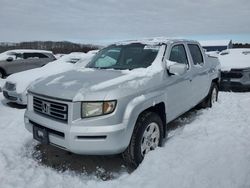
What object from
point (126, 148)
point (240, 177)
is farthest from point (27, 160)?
point (240, 177)

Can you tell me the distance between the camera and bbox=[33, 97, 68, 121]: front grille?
333 cm

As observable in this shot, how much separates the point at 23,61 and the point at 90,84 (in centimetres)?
1120

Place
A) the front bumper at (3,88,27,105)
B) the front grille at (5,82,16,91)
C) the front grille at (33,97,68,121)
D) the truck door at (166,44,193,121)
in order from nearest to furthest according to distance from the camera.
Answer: the front grille at (33,97,68,121), the truck door at (166,44,193,121), the front bumper at (3,88,27,105), the front grille at (5,82,16,91)

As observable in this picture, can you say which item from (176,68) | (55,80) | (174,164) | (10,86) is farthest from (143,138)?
(10,86)

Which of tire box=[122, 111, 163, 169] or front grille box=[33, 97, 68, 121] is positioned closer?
front grille box=[33, 97, 68, 121]

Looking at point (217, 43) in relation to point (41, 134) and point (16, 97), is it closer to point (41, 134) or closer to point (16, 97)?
point (16, 97)

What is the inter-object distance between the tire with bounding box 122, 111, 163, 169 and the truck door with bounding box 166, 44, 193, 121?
0.47m

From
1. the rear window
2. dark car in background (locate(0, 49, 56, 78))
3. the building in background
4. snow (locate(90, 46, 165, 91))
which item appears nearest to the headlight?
snow (locate(90, 46, 165, 91))

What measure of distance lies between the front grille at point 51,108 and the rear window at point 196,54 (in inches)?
124

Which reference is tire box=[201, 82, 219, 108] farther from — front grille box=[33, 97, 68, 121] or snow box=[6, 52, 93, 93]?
front grille box=[33, 97, 68, 121]

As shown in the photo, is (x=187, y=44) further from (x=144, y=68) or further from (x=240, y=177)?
(x=240, y=177)

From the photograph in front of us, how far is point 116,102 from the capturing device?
326 centimetres

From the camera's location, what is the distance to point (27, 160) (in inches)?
157

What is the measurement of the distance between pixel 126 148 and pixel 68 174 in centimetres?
84
